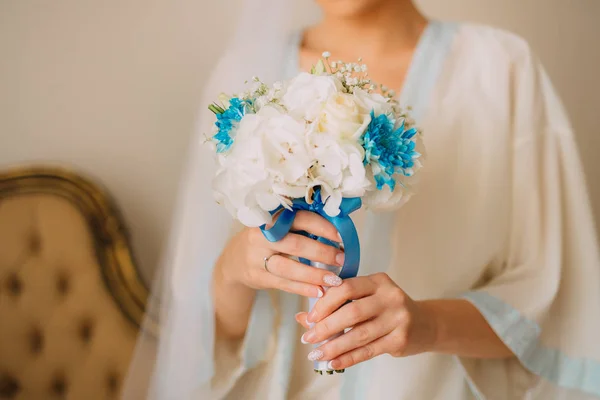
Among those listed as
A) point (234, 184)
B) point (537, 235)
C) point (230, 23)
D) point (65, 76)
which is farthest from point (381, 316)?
point (65, 76)

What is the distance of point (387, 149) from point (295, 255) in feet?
0.60

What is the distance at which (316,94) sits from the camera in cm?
60

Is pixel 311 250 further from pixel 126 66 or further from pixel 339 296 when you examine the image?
pixel 126 66

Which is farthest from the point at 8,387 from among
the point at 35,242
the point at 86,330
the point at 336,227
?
the point at 336,227

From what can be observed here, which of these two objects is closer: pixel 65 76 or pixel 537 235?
pixel 537 235

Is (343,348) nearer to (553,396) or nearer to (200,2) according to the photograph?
(553,396)

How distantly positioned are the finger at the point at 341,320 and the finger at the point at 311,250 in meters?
0.06

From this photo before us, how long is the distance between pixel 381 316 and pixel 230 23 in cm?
92

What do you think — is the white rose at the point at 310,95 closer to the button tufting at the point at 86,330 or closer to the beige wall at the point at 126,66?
the beige wall at the point at 126,66

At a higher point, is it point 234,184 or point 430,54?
point 430,54

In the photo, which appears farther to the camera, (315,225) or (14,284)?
(14,284)

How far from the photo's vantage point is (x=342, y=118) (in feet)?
1.90

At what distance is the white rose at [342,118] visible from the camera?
576mm

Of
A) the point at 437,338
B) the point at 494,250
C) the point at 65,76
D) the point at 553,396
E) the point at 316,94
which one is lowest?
the point at 553,396
